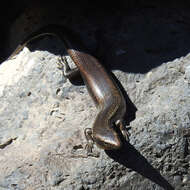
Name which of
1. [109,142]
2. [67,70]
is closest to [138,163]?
[109,142]

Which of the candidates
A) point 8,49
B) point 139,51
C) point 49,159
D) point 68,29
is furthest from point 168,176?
point 8,49

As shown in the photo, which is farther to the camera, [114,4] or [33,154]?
[114,4]

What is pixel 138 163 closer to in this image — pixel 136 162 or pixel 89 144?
pixel 136 162

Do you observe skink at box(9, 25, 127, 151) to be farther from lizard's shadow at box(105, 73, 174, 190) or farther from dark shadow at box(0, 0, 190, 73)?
dark shadow at box(0, 0, 190, 73)

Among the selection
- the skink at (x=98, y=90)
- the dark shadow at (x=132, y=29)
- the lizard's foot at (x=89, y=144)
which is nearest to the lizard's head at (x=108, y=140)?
the skink at (x=98, y=90)

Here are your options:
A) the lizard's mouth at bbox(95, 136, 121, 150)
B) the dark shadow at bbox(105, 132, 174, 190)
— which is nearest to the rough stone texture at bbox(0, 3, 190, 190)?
the dark shadow at bbox(105, 132, 174, 190)

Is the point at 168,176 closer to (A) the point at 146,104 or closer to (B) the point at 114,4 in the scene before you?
(A) the point at 146,104

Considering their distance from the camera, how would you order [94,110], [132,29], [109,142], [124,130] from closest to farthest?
[109,142] < [124,130] < [94,110] < [132,29]

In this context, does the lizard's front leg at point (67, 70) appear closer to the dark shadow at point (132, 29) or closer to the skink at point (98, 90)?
the skink at point (98, 90)
